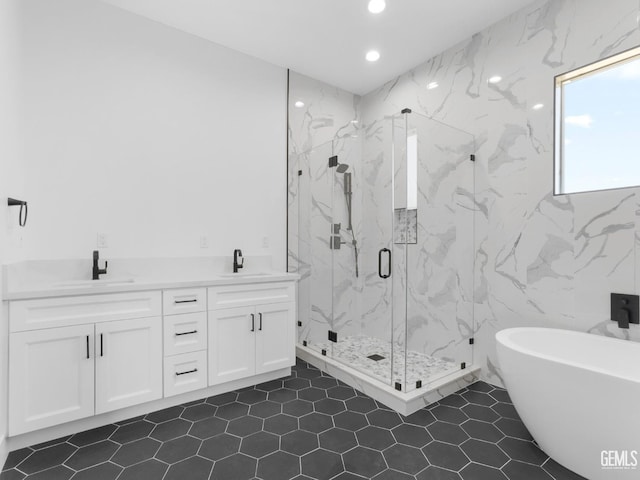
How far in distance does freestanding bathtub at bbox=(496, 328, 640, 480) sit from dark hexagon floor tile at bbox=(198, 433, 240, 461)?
158 cm

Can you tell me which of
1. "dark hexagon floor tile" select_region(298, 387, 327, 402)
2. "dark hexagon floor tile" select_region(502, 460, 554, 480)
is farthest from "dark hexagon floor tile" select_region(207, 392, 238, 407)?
"dark hexagon floor tile" select_region(502, 460, 554, 480)

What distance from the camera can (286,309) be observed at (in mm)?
2855

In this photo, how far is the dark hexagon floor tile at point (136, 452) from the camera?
1772mm

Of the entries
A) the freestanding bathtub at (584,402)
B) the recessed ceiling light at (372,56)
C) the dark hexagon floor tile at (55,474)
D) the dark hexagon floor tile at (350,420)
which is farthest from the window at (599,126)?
the dark hexagon floor tile at (55,474)

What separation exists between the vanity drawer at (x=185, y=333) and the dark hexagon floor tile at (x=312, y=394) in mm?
811

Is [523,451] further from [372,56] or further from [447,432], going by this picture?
[372,56]

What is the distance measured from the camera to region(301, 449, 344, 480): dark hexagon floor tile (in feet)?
5.47

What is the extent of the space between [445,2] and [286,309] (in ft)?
8.74

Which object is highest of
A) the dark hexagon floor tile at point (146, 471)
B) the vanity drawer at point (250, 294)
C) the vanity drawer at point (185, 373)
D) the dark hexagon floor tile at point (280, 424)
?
the vanity drawer at point (250, 294)

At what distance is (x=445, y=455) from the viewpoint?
1.83 metres

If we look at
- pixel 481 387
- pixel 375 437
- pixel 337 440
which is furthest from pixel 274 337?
pixel 481 387

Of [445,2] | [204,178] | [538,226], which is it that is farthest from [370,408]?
[445,2]

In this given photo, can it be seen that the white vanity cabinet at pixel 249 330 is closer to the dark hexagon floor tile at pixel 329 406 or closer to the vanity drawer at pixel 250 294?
the vanity drawer at pixel 250 294

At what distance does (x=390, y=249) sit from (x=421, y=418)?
1.26 m
